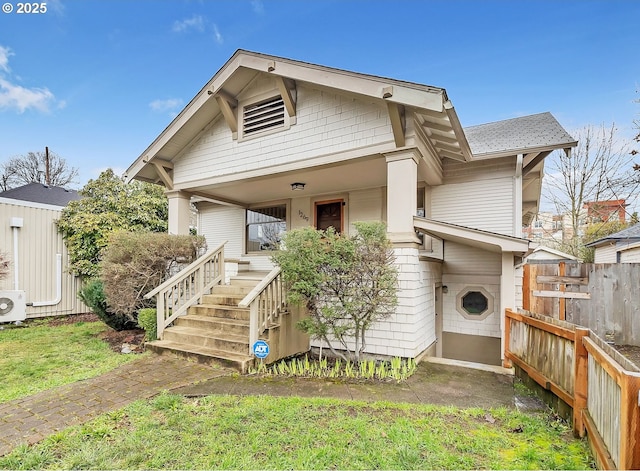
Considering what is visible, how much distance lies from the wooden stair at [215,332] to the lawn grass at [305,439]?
1.41m

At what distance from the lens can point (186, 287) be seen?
6.88 meters

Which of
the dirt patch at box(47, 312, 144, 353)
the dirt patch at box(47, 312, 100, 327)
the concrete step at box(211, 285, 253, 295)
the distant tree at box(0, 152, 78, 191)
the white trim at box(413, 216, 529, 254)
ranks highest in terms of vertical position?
the distant tree at box(0, 152, 78, 191)

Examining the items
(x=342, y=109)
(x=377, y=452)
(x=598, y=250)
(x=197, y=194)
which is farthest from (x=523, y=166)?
(x=598, y=250)

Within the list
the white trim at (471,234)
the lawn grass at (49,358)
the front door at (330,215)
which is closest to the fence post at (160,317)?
the lawn grass at (49,358)

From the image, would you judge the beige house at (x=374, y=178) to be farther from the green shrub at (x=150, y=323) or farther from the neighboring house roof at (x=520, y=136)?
the green shrub at (x=150, y=323)

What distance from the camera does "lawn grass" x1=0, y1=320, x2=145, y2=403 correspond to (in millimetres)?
4270

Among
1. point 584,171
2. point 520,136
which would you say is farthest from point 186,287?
point 584,171

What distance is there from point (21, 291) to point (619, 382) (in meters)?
11.8

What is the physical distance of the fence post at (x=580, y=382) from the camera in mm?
2783

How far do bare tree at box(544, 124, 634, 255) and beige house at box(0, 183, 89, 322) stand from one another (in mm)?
19895

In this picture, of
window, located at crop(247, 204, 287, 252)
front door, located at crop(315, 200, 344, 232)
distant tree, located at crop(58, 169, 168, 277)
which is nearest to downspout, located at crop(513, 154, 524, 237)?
front door, located at crop(315, 200, 344, 232)

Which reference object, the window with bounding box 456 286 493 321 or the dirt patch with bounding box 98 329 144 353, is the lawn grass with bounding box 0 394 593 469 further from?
the window with bounding box 456 286 493 321

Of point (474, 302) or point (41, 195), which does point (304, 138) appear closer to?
point (474, 302)

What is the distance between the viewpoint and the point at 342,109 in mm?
5859
